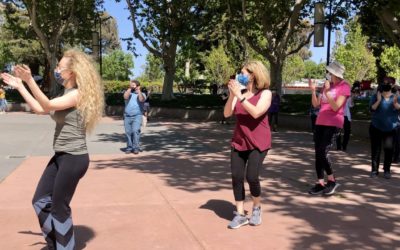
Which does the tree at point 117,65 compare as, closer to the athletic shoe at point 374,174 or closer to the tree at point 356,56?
the tree at point 356,56

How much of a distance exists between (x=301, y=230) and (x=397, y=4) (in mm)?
→ 10943

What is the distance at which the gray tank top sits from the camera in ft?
13.4

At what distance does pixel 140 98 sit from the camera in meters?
11.2

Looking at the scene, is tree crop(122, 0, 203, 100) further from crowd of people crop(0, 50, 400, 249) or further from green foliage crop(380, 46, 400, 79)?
green foliage crop(380, 46, 400, 79)

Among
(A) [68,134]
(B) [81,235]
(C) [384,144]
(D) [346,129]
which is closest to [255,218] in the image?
(B) [81,235]

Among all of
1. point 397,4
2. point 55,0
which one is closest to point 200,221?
point 397,4

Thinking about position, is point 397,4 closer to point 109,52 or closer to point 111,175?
point 111,175

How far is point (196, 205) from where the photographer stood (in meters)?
6.43

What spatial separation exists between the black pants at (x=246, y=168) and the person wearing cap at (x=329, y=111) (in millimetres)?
1807

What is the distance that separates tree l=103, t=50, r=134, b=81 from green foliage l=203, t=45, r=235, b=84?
79.9 feet

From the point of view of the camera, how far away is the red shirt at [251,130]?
5.22 metres

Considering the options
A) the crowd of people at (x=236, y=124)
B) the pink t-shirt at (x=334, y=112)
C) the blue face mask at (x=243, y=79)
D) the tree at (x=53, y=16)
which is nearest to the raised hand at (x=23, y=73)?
the crowd of people at (x=236, y=124)

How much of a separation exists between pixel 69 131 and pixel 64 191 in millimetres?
467

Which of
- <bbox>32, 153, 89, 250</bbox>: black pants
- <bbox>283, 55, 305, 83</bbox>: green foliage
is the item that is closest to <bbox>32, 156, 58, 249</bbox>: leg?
<bbox>32, 153, 89, 250</bbox>: black pants
